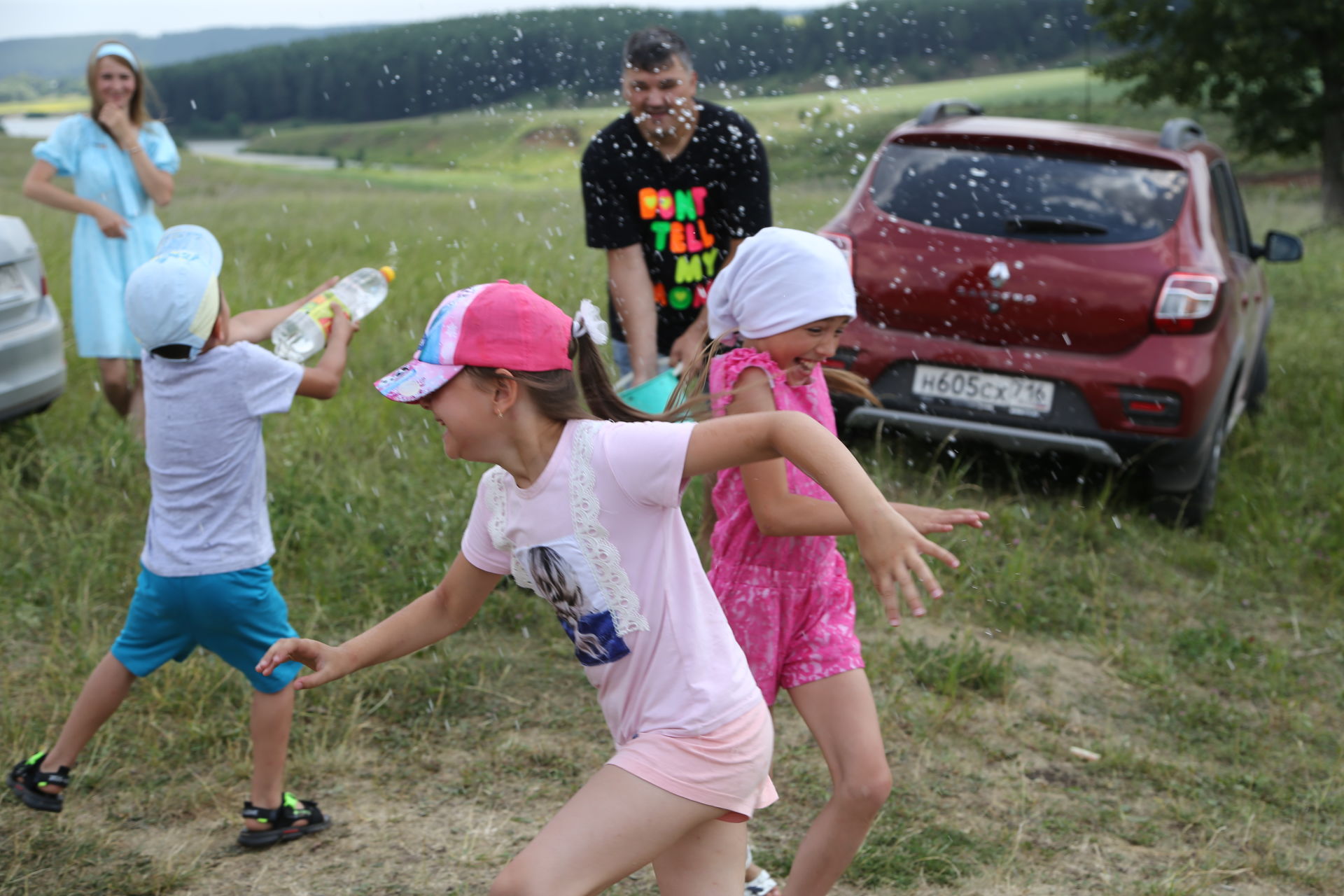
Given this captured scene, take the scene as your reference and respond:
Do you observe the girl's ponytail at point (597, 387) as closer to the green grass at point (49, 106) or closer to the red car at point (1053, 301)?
the red car at point (1053, 301)

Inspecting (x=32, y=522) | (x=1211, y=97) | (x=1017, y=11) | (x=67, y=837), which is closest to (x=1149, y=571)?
(x=1017, y=11)

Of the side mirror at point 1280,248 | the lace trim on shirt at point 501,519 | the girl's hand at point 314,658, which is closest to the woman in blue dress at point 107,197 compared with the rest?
the girl's hand at point 314,658

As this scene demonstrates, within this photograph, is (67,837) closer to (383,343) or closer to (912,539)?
(912,539)

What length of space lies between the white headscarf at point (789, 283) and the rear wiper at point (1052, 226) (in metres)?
3.01

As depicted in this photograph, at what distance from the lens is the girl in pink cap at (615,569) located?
197cm

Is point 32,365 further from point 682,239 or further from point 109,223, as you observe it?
point 682,239

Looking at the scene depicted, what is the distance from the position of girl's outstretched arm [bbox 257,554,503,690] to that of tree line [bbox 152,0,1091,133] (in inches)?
105

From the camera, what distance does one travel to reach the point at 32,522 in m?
4.96

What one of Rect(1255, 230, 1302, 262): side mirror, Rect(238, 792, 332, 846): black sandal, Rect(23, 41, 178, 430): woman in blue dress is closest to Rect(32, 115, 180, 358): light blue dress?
Rect(23, 41, 178, 430): woman in blue dress

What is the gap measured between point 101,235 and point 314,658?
4289mm

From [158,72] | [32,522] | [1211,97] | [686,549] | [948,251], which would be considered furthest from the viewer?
[1211,97]

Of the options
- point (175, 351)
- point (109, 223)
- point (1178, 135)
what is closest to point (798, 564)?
point (175, 351)

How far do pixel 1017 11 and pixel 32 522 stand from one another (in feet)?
15.9

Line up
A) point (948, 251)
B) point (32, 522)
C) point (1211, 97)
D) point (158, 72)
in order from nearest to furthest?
point (32, 522)
point (948, 251)
point (158, 72)
point (1211, 97)
